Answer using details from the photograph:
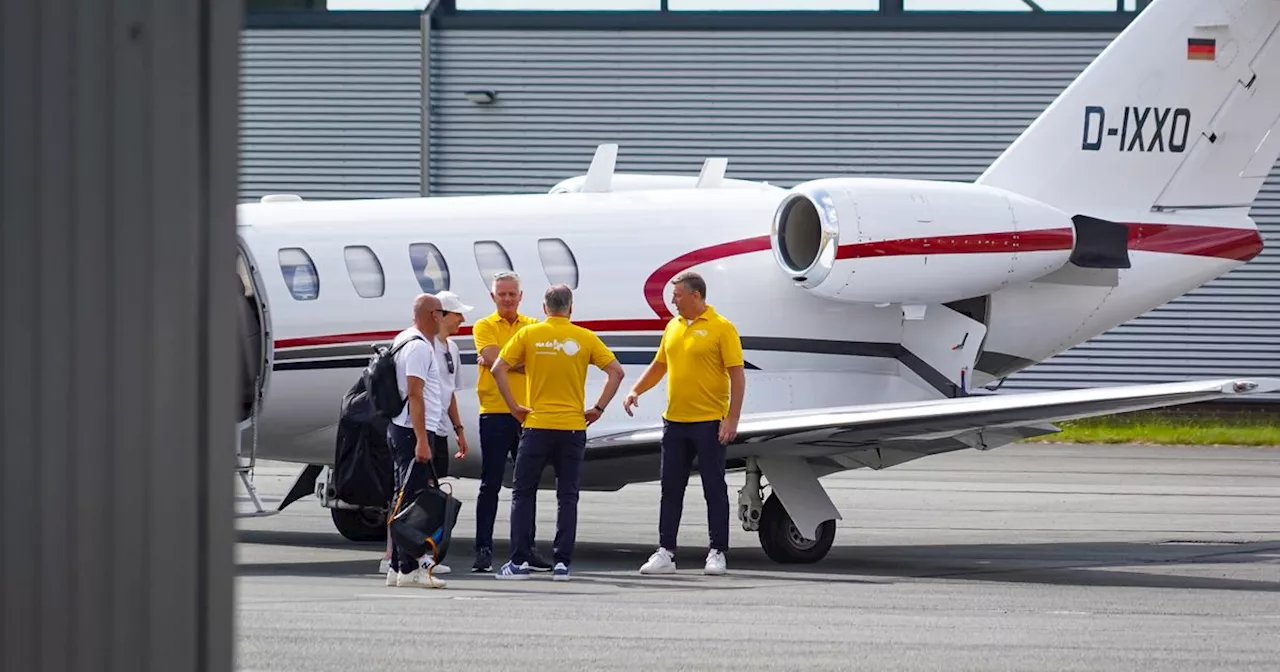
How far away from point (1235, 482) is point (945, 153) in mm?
9345

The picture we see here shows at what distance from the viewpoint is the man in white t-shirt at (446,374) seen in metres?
10.5

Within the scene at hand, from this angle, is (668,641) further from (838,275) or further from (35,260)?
(838,275)

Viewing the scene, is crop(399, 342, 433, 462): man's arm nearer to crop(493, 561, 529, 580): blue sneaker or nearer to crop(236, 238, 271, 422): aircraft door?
crop(493, 561, 529, 580): blue sneaker

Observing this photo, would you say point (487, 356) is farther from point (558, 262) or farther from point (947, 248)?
point (947, 248)

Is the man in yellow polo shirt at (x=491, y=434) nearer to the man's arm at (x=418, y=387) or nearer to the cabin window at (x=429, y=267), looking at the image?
the man's arm at (x=418, y=387)

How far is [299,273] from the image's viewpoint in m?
12.7

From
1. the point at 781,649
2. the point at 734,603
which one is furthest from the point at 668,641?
the point at 734,603

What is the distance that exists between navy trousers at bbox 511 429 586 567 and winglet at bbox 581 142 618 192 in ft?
12.8

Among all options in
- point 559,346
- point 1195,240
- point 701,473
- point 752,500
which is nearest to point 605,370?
point 559,346

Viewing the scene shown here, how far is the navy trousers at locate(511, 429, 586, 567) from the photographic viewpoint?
11.0 meters

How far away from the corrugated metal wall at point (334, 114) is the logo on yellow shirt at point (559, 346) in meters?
17.9

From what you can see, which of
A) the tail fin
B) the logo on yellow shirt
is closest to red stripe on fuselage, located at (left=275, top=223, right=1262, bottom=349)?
the tail fin

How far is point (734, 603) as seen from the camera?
31.0ft

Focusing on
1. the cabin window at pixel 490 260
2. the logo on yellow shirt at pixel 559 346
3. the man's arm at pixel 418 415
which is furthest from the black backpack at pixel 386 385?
the cabin window at pixel 490 260
